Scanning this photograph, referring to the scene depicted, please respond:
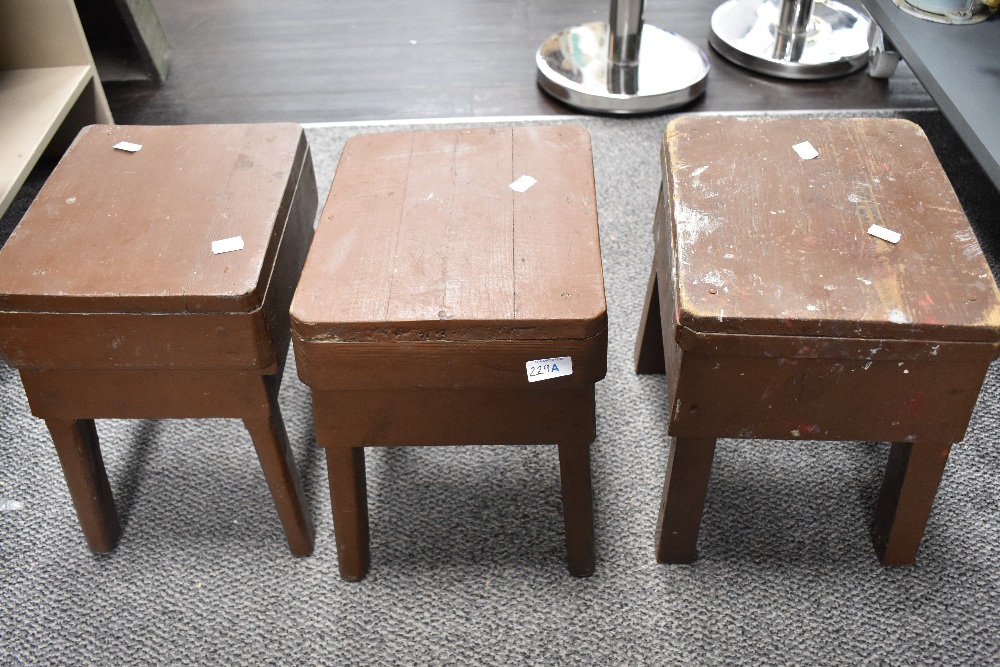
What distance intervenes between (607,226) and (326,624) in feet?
3.37

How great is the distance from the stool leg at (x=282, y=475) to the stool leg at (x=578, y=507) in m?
0.36

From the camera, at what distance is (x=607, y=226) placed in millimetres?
1891

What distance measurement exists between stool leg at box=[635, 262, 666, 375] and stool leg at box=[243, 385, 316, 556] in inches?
23.9

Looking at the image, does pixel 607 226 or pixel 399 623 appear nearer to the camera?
pixel 399 623

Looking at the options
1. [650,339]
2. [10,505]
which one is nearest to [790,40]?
[650,339]

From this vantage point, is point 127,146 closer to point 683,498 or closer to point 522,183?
point 522,183

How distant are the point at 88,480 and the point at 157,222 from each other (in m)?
0.38

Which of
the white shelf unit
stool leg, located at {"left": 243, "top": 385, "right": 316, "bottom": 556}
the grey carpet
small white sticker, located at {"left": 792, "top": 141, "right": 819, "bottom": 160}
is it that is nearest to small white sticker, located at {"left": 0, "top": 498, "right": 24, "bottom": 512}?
the grey carpet

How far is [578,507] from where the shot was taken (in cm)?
118

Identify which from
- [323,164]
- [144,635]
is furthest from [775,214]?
[323,164]

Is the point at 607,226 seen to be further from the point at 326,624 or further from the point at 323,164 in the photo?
the point at 326,624

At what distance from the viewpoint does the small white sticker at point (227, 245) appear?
108 cm

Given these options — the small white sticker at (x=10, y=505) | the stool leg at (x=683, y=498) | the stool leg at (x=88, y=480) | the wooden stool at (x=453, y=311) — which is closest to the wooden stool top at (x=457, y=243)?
the wooden stool at (x=453, y=311)

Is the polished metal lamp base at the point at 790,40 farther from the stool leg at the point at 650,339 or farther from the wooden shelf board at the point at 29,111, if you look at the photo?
the wooden shelf board at the point at 29,111
